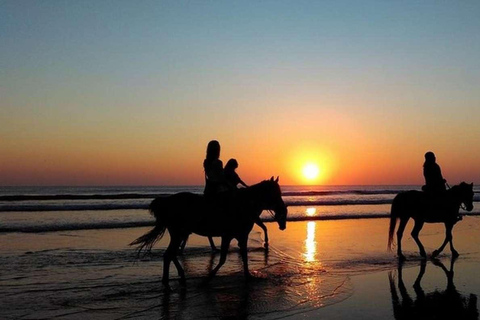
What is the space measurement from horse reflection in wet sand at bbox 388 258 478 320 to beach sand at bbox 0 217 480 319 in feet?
0.05

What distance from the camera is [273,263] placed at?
1073cm

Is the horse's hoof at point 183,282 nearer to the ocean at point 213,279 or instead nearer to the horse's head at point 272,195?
the ocean at point 213,279

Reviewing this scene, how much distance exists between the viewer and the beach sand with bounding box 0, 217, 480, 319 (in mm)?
6617

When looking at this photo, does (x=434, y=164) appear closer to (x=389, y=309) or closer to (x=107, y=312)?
(x=389, y=309)

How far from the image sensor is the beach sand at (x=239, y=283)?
261 inches

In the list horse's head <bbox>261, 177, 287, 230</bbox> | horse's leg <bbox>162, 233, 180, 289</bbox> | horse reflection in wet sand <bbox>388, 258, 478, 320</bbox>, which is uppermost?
horse's head <bbox>261, 177, 287, 230</bbox>

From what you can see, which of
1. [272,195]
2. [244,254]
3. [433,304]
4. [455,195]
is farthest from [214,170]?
[455,195]

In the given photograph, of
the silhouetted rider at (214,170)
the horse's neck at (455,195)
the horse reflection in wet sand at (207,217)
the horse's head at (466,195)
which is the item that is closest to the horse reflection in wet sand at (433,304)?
the horse reflection in wet sand at (207,217)

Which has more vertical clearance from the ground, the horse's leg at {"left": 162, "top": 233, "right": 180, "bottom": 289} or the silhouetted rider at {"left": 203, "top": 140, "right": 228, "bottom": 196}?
the silhouetted rider at {"left": 203, "top": 140, "right": 228, "bottom": 196}

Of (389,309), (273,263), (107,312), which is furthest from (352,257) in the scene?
(107,312)

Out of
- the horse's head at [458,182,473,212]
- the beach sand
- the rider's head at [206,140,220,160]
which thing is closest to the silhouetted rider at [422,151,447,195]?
the horse's head at [458,182,473,212]

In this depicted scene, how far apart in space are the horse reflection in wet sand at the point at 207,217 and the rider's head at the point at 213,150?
30.5 inches

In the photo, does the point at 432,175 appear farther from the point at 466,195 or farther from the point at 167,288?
the point at 167,288

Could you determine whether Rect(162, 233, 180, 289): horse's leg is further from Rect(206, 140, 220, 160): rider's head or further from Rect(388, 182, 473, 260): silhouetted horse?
Rect(388, 182, 473, 260): silhouetted horse
